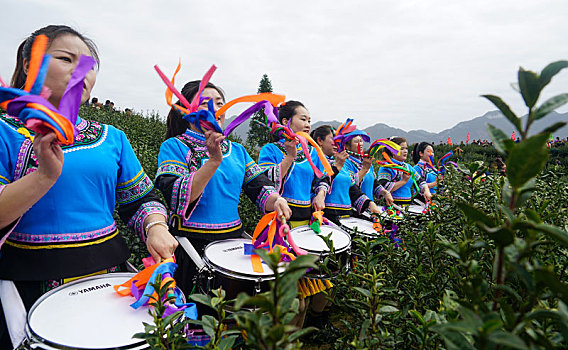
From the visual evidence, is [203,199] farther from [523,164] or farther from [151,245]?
[523,164]

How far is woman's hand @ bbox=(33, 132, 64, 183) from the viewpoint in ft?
3.45

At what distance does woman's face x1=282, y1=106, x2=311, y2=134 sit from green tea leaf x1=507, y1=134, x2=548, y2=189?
2987mm

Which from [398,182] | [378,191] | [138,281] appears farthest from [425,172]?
[138,281]

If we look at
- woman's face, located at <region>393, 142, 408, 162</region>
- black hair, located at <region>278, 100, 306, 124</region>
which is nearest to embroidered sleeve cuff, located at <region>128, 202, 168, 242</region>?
black hair, located at <region>278, 100, 306, 124</region>

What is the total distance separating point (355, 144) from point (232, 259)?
11.3 ft

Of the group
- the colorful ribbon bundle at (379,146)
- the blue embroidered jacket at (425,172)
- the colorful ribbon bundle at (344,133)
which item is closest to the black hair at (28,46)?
the colorful ribbon bundle at (344,133)

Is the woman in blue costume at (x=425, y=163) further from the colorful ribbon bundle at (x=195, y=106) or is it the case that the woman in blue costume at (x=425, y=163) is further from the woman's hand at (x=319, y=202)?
the colorful ribbon bundle at (x=195, y=106)

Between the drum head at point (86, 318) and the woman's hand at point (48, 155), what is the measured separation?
1.66 ft

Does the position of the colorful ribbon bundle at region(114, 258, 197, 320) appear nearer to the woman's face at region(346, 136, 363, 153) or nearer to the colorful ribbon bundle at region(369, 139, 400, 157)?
the colorful ribbon bundle at region(369, 139, 400, 157)

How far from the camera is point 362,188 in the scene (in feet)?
16.0

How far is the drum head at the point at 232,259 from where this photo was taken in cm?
179

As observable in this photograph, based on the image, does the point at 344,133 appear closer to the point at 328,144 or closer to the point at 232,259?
the point at 328,144

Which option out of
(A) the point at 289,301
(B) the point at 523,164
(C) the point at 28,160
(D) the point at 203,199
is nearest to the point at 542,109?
(B) the point at 523,164

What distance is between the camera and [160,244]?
1.53 metres
